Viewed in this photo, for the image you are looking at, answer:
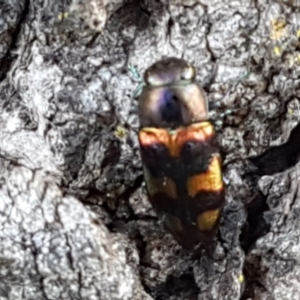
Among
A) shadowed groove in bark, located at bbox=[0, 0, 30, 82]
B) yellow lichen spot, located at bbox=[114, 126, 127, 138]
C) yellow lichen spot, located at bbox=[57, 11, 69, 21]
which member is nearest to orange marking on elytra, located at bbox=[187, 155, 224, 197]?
yellow lichen spot, located at bbox=[114, 126, 127, 138]

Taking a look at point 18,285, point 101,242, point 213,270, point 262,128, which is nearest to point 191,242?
point 213,270

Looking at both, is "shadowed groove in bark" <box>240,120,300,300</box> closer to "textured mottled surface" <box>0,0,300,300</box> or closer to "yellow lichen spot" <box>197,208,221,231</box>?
"textured mottled surface" <box>0,0,300,300</box>

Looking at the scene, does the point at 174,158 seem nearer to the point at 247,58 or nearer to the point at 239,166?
the point at 239,166

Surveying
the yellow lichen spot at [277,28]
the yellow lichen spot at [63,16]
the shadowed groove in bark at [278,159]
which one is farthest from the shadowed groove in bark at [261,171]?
the yellow lichen spot at [63,16]

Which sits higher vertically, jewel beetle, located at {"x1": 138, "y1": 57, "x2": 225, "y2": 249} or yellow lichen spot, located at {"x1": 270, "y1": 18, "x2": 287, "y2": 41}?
yellow lichen spot, located at {"x1": 270, "y1": 18, "x2": 287, "y2": 41}

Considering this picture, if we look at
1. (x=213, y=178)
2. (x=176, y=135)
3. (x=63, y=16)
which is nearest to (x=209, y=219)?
(x=213, y=178)

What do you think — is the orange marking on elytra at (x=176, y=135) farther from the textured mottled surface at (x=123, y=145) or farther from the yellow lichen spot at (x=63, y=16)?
the yellow lichen spot at (x=63, y=16)
